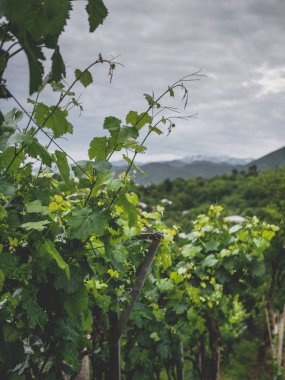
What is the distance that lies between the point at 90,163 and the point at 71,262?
47cm

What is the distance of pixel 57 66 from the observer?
851 mm

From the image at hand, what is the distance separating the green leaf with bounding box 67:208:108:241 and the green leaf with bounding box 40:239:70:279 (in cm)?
10

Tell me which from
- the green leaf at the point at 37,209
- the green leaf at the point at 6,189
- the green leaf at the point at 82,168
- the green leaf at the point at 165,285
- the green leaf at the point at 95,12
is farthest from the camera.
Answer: the green leaf at the point at 165,285

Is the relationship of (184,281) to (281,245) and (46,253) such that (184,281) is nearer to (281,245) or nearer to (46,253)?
(46,253)

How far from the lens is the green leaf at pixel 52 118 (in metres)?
1.53

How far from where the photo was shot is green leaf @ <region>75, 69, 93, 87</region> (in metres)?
1.45

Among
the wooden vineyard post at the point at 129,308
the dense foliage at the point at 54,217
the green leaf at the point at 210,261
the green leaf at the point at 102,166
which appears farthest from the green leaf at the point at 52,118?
the green leaf at the point at 210,261

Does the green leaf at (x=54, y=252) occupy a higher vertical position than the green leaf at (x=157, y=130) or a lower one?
lower

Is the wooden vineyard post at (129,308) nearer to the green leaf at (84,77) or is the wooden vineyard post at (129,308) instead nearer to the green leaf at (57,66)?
the green leaf at (84,77)

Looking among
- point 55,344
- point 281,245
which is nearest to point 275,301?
point 281,245

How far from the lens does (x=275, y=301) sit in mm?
12641

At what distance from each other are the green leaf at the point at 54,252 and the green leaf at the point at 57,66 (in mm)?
810

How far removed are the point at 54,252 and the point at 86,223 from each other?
7.1 inches

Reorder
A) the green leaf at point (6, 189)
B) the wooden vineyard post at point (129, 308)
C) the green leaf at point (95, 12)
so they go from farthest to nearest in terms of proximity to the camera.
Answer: the wooden vineyard post at point (129, 308)
the green leaf at point (6, 189)
the green leaf at point (95, 12)
